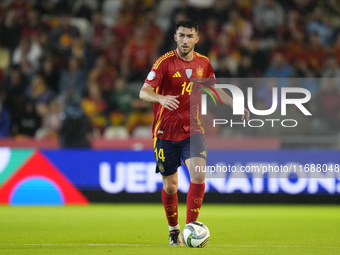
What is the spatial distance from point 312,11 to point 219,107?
5497 mm

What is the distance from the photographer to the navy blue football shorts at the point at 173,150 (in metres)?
5.61

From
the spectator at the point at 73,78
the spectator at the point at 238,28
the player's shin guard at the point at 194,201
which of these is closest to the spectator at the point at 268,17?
the spectator at the point at 238,28

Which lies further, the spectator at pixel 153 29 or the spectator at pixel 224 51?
the spectator at pixel 153 29

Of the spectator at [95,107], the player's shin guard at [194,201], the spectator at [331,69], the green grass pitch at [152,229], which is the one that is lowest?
the green grass pitch at [152,229]

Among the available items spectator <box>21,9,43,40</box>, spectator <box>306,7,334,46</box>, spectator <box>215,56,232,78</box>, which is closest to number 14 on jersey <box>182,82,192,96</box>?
spectator <box>215,56,232,78</box>

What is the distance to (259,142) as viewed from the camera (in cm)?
1076

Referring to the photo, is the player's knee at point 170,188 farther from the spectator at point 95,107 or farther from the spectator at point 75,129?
the spectator at point 95,107

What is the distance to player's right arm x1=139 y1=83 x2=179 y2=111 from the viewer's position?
5129 millimetres

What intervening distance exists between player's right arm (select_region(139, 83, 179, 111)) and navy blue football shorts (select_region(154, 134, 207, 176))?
1.53 ft

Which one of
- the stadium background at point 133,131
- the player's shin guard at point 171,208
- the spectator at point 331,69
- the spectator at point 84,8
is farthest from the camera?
the spectator at point 84,8

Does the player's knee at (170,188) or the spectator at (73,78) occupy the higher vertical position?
the spectator at (73,78)

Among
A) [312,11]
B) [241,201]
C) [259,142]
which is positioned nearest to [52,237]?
[241,201]

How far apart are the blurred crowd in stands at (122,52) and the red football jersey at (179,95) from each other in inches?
209

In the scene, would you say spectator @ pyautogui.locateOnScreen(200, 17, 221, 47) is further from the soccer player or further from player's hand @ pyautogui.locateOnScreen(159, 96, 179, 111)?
player's hand @ pyautogui.locateOnScreen(159, 96, 179, 111)
